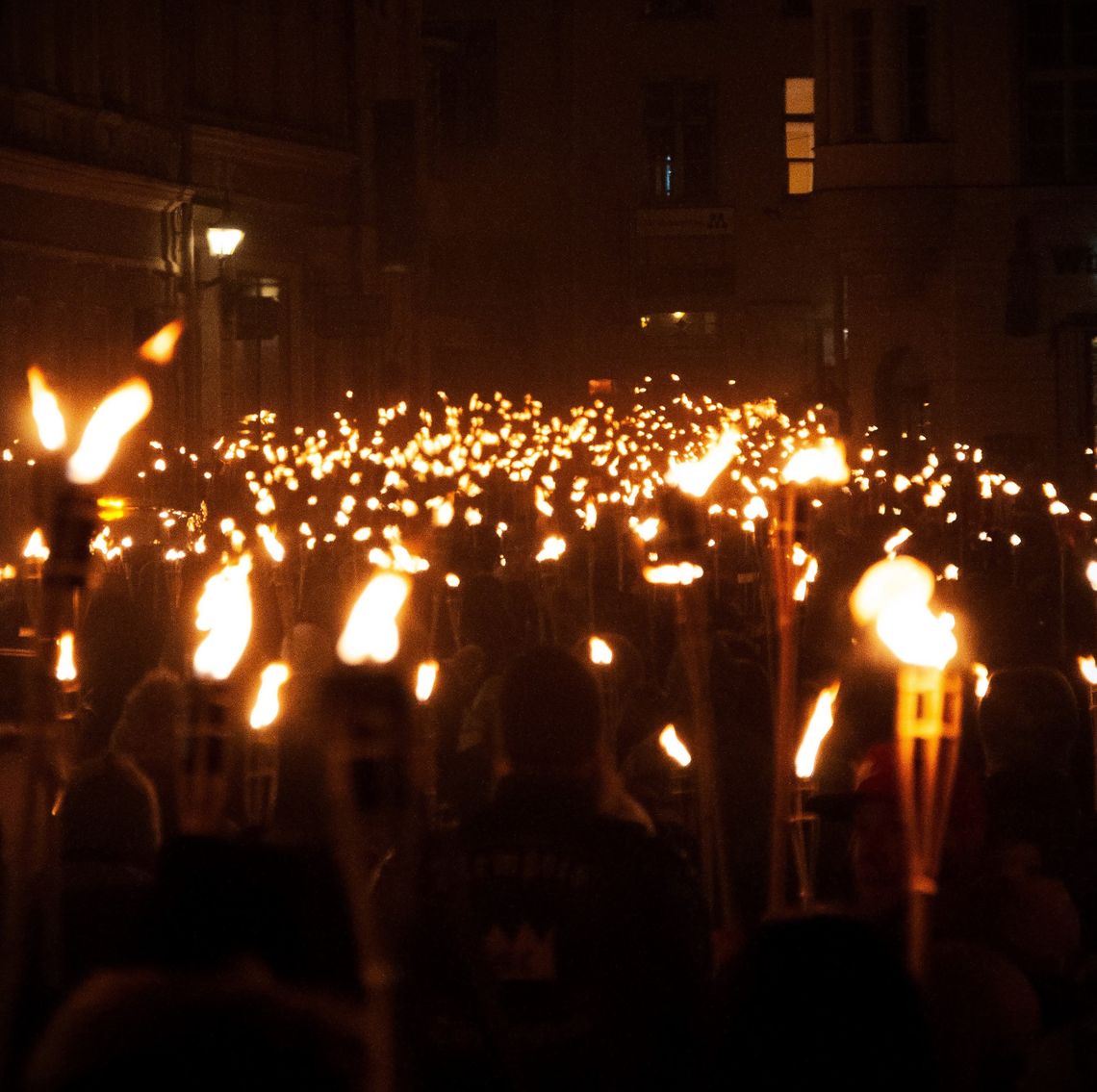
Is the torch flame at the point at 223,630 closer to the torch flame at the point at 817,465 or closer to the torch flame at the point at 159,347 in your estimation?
the torch flame at the point at 159,347

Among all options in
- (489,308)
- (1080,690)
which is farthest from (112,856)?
(489,308)

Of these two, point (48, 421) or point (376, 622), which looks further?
point (376, 622)

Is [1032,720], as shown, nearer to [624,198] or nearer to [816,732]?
[816,732]

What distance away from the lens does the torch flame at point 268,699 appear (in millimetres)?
7832

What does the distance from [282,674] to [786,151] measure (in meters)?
38.6

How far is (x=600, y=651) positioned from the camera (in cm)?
890

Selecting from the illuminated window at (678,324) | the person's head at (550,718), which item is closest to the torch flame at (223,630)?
the person's head at (550,718)

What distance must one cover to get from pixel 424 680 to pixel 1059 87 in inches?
1134

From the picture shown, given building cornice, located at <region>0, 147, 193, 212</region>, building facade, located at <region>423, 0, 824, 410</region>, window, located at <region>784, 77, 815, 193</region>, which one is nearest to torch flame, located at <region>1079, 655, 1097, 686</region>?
building cornice, located at <region>0, 147, 193, 212</region>

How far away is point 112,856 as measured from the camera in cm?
572

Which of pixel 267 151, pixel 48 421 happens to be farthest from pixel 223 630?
pixel 267 151

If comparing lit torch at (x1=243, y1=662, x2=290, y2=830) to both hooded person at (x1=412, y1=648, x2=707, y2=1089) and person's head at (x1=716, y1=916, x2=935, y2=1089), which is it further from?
person's head at (x1=716, y1=916, x2=935, y2=1089)

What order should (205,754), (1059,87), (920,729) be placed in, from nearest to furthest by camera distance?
(205,754), (920,729), (1059,87)

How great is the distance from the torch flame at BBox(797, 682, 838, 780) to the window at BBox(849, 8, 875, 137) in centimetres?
2684
